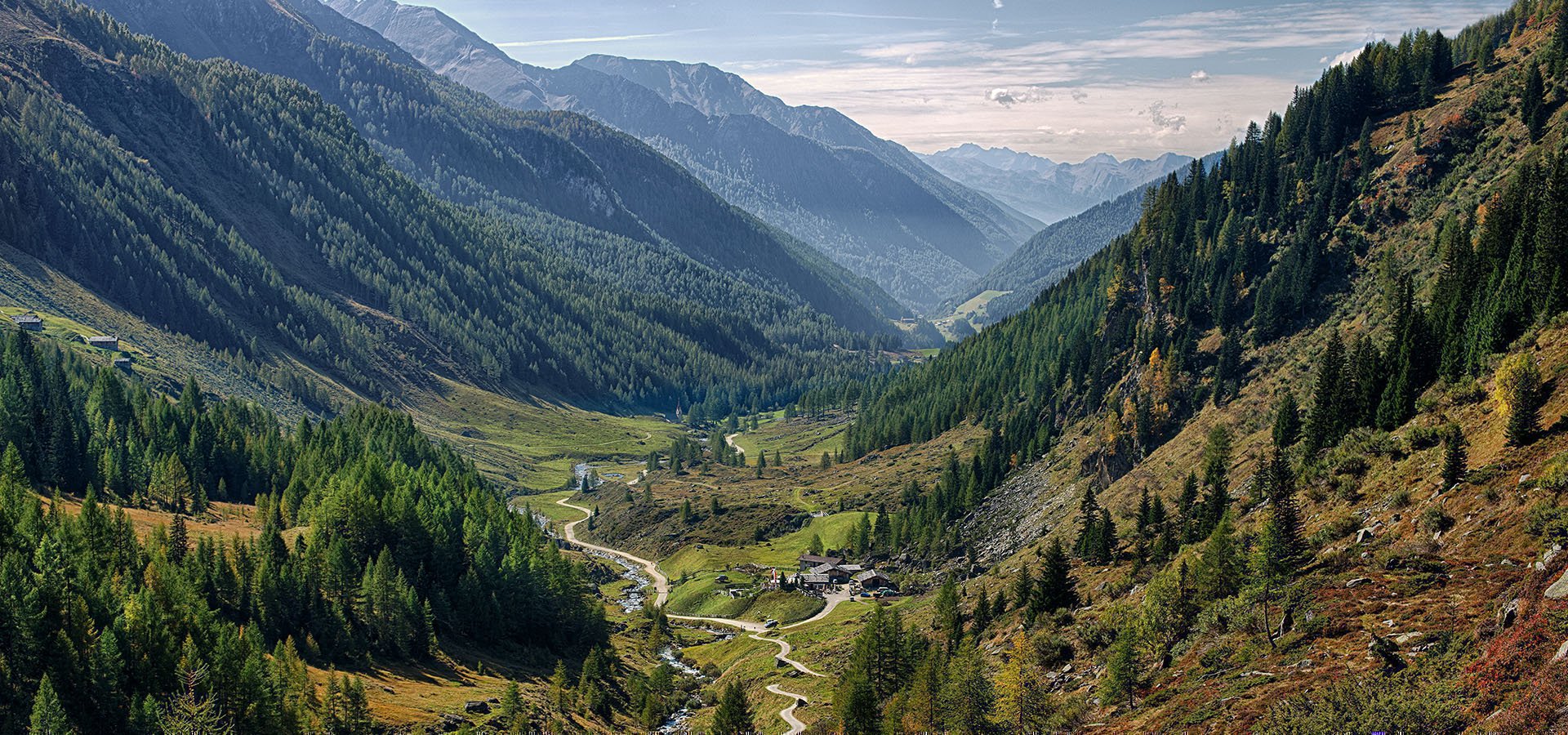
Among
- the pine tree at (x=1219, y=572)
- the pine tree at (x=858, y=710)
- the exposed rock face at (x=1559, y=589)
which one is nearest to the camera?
the exposed rock face at (x=1559, y=589)

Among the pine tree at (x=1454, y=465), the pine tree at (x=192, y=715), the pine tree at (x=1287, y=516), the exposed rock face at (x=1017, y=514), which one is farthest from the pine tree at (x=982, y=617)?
the pine tree at (x=192, y=715)

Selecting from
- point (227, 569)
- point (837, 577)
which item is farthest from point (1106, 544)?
point (227, 569)

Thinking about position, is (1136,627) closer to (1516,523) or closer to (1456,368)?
(1516,523)

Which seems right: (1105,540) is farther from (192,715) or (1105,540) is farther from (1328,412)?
(192,715)

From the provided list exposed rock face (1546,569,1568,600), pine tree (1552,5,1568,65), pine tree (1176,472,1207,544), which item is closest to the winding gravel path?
pine tree (1176,472,1207,544)

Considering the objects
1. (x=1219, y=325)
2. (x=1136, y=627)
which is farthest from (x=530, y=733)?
(x=1219, y=325)

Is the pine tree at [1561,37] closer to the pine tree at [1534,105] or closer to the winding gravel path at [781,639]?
the pine tree at [1534,105]
